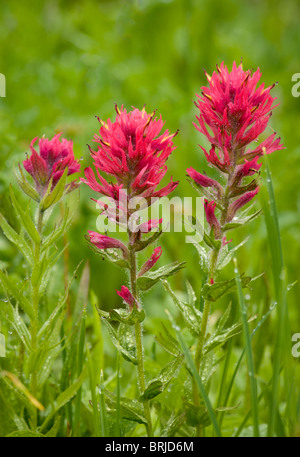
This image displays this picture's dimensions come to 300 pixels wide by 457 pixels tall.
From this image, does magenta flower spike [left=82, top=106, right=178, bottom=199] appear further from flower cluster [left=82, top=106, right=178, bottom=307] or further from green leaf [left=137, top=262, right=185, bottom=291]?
green leaf [left=137, top=262, right=185, bottom=291]

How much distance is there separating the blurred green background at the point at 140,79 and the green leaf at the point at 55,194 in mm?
367

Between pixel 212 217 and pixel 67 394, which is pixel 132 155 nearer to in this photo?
pixel 212 217

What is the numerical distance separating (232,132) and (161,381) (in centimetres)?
43

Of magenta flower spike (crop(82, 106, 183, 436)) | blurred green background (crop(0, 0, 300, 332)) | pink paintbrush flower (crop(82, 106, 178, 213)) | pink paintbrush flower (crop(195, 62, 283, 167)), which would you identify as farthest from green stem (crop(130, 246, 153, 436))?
blurred green background (crop(0, 0, 300, 332))

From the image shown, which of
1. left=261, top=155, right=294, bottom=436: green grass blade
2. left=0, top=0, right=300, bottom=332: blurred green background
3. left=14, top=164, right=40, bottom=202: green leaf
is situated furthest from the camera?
left=0, top=0, right=300, bottom=332: blurred green background

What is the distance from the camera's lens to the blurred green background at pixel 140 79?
1856mm

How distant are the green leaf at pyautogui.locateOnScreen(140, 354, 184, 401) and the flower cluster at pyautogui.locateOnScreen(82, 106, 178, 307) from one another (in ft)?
0.50

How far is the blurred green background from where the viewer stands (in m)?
1.86

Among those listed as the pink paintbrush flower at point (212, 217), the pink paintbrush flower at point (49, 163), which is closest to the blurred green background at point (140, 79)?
the pink paintbrush flower at point (49, 163)

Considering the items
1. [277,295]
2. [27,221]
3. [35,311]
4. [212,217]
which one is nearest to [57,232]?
[27,221]
